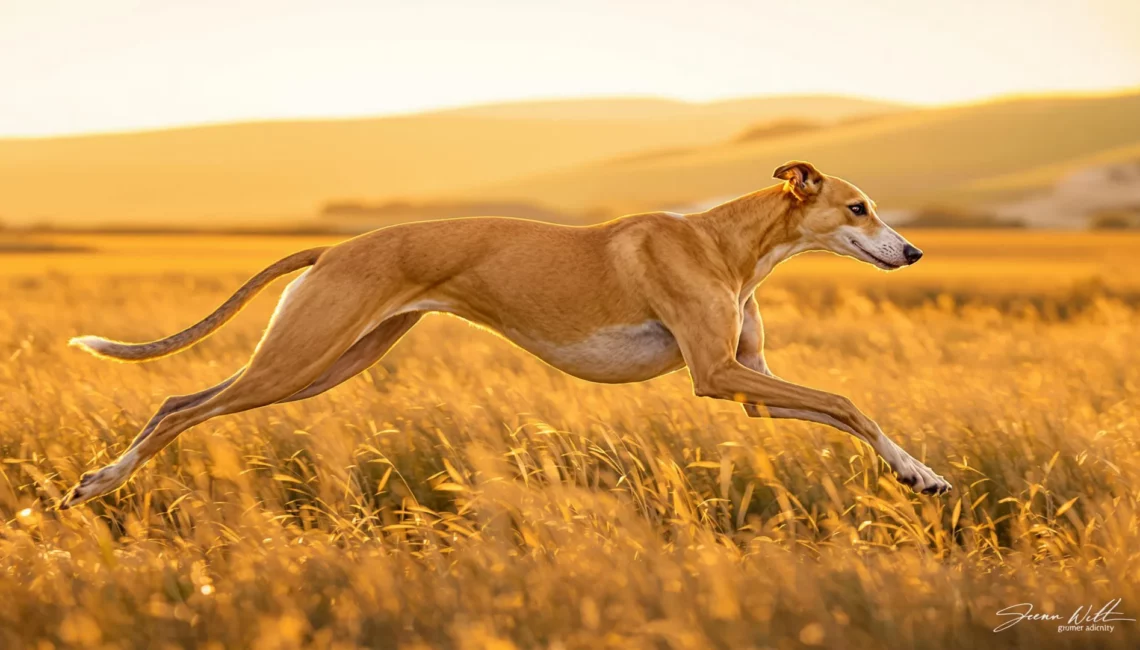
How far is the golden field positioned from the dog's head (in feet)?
3.44

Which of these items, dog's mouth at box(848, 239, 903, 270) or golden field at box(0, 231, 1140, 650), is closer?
golden field at box(0, 231, 1140, 650)

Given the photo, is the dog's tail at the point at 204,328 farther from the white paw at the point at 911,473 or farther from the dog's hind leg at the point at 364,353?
the white paw at the point at 911,473

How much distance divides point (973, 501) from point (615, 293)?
217 cm

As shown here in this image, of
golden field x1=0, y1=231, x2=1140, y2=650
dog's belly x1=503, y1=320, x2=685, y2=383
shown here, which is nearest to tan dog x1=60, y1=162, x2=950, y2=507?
dog's belly x1=503, y1=320, x2=685, y2=383

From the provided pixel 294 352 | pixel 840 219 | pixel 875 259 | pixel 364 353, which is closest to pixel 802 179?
pixel 840 219

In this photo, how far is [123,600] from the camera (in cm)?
457

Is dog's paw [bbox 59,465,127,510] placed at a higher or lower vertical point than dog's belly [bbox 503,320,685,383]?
lower

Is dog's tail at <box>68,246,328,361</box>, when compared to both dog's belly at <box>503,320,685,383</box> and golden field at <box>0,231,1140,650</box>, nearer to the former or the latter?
golden field at <box>0,231,1140,650</box>

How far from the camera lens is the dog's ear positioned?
6.37m

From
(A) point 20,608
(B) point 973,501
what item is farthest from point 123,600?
(B) point 973,501

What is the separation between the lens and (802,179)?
21.1ft

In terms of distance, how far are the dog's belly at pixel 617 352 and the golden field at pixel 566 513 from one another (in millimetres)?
375

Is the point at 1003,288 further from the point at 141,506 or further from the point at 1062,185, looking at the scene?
the point at 1062,185

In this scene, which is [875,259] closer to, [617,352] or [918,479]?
[918,479]
